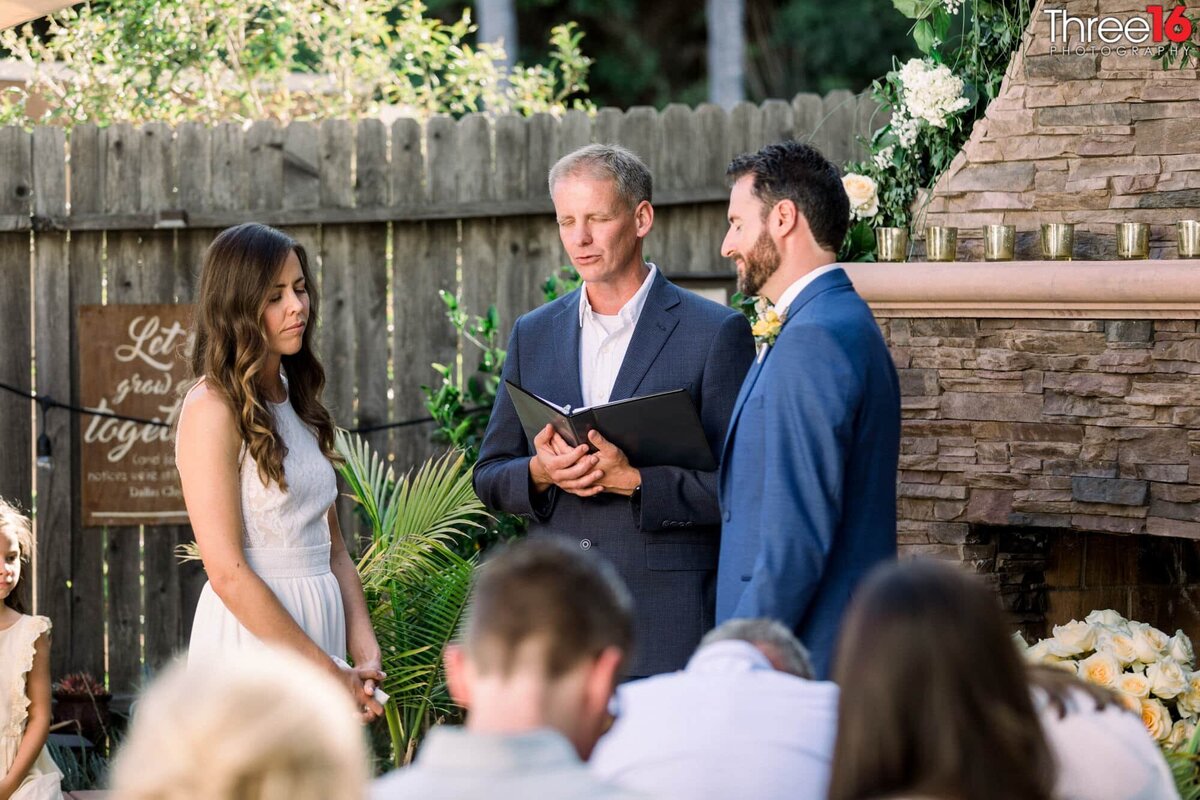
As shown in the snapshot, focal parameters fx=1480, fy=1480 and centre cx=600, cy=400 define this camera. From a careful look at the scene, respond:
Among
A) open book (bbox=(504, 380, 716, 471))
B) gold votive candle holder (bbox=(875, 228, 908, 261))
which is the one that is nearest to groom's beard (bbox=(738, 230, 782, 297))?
open book (bbox=(504, 380, 716, 471))

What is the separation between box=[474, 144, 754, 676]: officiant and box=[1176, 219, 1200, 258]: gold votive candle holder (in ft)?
4.80

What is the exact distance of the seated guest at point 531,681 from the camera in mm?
1648

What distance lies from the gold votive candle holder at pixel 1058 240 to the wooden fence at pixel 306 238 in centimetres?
127

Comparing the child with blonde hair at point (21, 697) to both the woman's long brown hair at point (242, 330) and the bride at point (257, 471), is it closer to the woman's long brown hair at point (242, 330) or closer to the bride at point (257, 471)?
the bride at point (257, 471)

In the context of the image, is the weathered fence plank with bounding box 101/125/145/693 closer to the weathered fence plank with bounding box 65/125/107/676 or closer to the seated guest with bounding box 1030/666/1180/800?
the weathered fence plank with bounding box 65/125/107/676

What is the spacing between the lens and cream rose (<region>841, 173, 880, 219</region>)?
4719 mm

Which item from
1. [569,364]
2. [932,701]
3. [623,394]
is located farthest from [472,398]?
[932,701]

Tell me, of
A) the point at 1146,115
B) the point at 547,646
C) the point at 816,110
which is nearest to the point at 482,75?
the point at 816,110

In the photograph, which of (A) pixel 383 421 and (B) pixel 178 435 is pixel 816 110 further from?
(B) pixel 178 435

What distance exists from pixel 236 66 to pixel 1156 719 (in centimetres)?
510

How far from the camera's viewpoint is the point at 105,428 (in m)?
5.50

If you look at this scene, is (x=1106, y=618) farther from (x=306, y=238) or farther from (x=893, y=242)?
(x=306, y=238)

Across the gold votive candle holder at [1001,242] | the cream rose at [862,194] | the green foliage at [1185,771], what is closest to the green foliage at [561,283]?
the cream rose at [862,194]

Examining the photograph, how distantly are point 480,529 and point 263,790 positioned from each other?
3.76 meters
